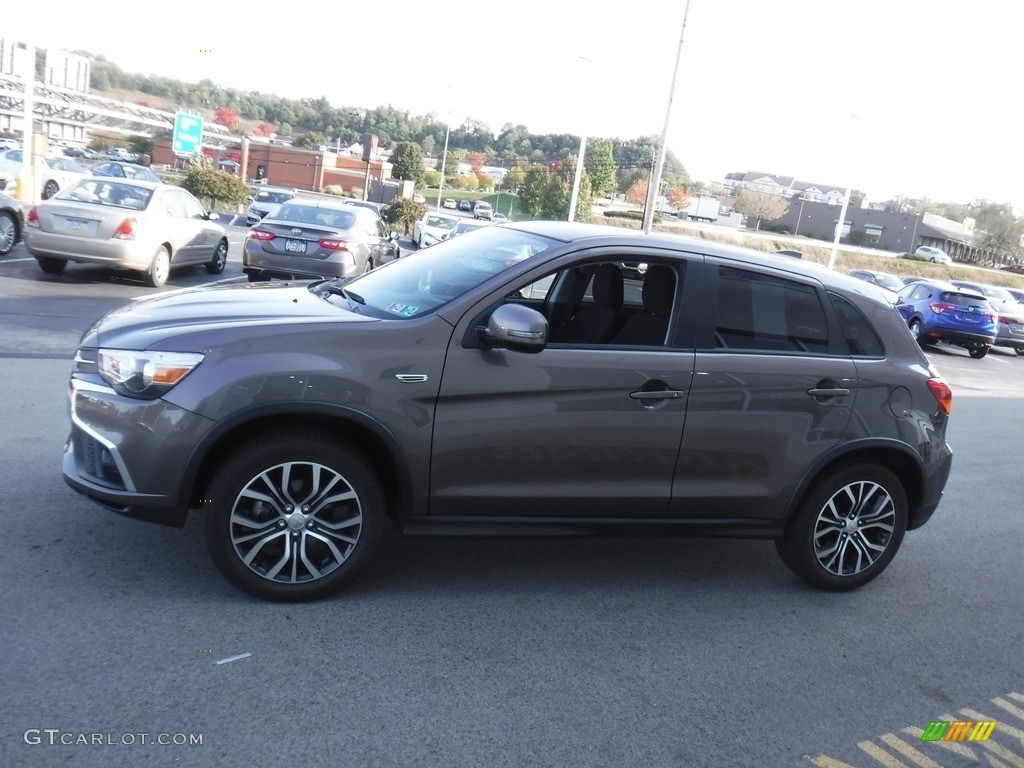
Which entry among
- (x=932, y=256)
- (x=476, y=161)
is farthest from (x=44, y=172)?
(x=932, y=256)

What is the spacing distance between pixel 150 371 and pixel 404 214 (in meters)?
42.4

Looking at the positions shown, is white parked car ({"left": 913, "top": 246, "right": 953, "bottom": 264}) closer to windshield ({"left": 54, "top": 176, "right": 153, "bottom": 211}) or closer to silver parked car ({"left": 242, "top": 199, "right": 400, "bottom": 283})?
silver parked car ({"left": 242, "top": 199, "right": 400, "bottom": 283})

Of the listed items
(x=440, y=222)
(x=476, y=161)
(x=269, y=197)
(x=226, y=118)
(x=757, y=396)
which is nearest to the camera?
(x=757, y=396)

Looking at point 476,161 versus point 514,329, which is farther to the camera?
point 476,161

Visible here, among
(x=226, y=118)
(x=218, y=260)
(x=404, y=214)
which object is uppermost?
(x=226, y=118)

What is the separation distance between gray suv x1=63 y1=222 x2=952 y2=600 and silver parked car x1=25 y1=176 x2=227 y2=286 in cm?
879

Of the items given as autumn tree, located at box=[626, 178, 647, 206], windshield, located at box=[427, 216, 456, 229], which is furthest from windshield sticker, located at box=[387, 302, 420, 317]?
autumn tree, located at box=[626, 178, 647, 206]

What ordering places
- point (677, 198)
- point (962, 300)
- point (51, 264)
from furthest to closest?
1. point (677, 198)
2. point (962, 300)
3. point (51, 264)

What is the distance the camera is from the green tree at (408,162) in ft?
265

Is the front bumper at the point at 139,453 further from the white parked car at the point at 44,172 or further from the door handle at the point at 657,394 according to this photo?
the white parked car at the point at 44,172

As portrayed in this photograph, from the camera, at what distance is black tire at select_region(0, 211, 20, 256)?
1472cm

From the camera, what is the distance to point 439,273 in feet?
16.4

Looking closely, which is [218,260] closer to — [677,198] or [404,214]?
[404,214]

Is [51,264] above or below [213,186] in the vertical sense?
below
